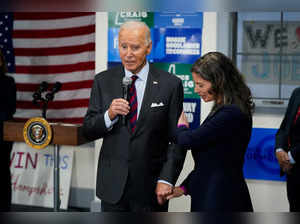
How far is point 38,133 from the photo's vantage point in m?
4.25

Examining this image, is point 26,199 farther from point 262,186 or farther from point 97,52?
point 262,186

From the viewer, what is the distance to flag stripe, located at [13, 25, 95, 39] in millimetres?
4814

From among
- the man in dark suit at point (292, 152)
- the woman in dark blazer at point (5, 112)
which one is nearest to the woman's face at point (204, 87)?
the man in dark suit at point (292, 152)

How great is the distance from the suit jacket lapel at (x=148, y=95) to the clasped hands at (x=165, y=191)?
1.07 ft

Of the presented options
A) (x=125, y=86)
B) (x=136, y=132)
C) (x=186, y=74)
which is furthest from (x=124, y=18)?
(x=136, y=132)

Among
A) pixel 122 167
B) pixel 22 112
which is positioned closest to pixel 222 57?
pixel 122 167

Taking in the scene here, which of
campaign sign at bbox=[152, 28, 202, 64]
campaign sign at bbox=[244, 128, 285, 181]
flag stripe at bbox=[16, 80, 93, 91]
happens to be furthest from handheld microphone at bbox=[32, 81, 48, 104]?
campaign sign at bbox=[244, 128, 285, 181]

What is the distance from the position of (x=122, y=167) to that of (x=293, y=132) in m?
1.61

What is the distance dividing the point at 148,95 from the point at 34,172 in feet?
10.3

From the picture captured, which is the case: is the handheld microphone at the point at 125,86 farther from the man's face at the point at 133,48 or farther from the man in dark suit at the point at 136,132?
the man's face at the point at 133,48

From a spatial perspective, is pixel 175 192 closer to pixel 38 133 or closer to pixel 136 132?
pixel 136 132

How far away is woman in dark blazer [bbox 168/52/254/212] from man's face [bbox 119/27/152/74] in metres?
0.43

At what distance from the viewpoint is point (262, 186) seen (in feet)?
14.6

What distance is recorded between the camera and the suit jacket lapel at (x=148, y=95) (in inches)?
94.3
